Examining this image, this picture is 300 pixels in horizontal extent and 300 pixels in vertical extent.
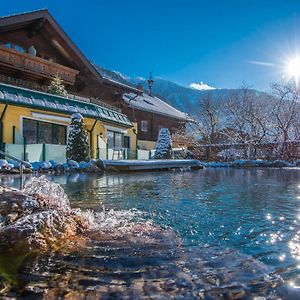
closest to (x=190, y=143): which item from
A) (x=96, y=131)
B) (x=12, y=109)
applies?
(x=96, y=131)

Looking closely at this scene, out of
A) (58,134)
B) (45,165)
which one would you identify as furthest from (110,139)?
(45,165)

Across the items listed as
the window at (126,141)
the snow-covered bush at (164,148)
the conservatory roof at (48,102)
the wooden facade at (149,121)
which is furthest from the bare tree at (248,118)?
the conservatory roof at (48,102)

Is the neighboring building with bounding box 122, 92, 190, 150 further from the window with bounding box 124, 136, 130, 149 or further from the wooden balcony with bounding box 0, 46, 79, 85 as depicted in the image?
the wooden balcony with bounding box 0, 46, 79, 85

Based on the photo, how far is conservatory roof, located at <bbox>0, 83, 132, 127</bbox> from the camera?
15823 mm

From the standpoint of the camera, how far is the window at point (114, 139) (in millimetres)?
23062

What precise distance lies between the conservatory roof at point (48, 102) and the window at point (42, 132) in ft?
3.13

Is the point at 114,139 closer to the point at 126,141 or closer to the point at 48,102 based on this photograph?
the point at 126,141

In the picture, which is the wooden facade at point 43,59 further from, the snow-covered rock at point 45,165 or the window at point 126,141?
the snow-covered rock at point 45,165

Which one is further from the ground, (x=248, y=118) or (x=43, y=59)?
(x=43, y=59)

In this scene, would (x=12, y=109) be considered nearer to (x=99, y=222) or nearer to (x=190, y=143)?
(x=99, y=222)

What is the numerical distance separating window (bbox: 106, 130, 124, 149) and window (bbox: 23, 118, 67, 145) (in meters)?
4.16

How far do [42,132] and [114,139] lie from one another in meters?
6.95

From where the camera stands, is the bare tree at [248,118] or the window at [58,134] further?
the bare tree at [248,118]

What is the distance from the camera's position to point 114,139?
944 inches
